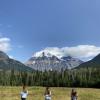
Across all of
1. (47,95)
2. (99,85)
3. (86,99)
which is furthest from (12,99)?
(99,85)

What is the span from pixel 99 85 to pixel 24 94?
154 metres

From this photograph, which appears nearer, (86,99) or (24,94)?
(24,94)

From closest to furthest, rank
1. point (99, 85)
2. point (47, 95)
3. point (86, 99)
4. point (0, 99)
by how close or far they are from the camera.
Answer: point (47, 95)
point (0, 99)
point (86, 99)
point (99, 85)

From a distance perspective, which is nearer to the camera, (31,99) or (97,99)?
(31,99)

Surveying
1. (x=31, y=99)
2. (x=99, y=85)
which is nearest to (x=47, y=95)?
(x=31, y=99)

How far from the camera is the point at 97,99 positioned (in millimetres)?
66375

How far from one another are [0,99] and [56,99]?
9985mm

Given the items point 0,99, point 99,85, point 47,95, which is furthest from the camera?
point 99,85

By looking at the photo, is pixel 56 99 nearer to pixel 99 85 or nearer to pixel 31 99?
pixel 31 99

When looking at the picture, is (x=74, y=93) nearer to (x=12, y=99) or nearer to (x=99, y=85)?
(x=12, y=99)

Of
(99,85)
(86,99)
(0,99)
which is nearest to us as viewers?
(0,99)

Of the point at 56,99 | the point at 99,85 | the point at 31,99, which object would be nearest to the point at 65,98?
the point at 56,99

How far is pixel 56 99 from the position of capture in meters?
64.5

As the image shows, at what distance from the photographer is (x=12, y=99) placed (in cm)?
6272
